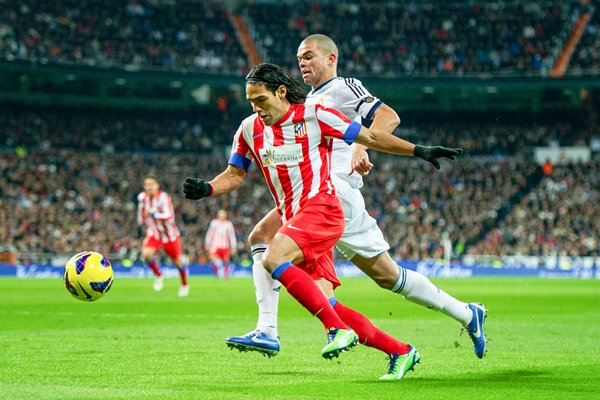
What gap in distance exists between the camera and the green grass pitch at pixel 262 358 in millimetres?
6359

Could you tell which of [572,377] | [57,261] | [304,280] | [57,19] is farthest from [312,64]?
[57,19]

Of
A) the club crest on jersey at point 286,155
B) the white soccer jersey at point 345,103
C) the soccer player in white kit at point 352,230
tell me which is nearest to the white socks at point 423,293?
the soccer player in white kit at point 352,230

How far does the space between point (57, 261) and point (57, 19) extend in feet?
45.5

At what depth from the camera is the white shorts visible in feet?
24.6

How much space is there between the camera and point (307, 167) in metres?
6.92

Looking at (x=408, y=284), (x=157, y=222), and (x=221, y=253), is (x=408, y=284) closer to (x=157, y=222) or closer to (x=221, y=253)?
(x=157, y=222)

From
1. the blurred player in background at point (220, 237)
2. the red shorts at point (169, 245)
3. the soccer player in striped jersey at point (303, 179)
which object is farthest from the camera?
the blurred player in background at point (220, 237)

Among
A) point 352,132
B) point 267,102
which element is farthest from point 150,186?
point 352,132

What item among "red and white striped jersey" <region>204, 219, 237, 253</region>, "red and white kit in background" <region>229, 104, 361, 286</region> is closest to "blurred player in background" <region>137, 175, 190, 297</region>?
"red and white striped jersey" <region>204, 219, 237, 253</region>

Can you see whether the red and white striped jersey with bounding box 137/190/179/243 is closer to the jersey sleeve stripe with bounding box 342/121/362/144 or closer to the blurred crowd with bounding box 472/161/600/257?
the jersey sleeve stripe with bounding box 342/121/362/144

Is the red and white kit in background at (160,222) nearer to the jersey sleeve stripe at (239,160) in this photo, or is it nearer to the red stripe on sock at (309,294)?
the jersey sleeve stripe at (239,160)

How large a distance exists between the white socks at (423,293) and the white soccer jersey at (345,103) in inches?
34.7

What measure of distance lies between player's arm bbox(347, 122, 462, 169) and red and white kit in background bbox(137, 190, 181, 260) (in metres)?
14.3

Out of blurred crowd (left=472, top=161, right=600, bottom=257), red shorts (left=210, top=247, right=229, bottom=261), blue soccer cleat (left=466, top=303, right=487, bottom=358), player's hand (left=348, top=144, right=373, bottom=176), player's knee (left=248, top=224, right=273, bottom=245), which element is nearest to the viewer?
player's hand (left=348, top=144, right=373, bottom=176)
